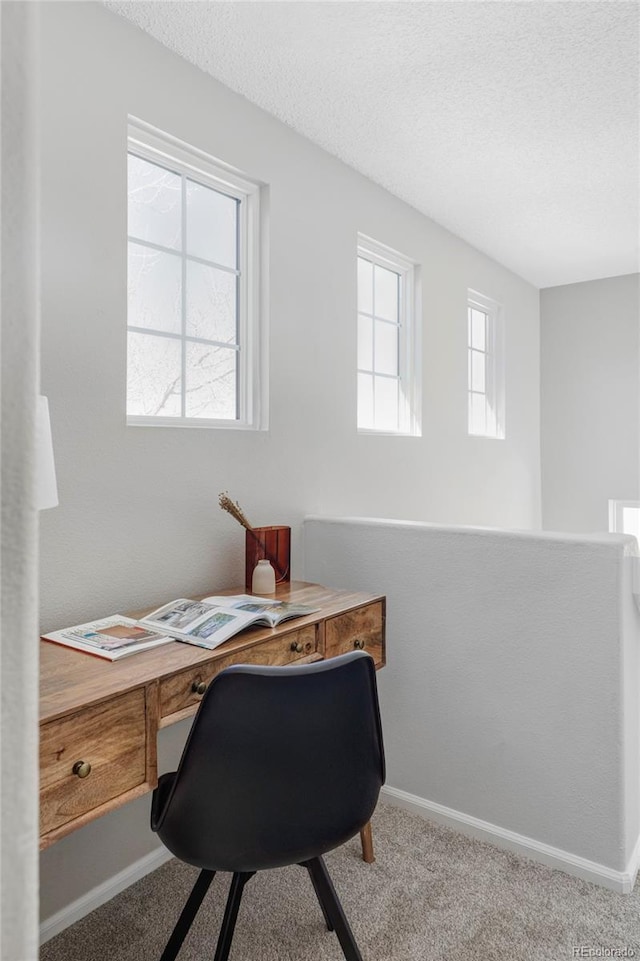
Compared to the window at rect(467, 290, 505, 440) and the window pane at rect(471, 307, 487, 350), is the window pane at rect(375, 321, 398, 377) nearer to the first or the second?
the window at rect(467, 290, 505, 440)

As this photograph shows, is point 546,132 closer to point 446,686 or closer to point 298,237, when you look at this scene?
point 298,237

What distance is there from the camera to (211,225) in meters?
2.38

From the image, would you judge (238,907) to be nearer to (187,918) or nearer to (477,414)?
(187,918)

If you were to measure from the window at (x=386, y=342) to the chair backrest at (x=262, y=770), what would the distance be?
1991 millimetres

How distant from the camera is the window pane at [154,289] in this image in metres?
2.09

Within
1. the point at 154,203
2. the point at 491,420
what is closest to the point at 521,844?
the point at 154,203

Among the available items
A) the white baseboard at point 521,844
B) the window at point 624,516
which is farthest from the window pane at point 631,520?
the white baseboard at point 521,844

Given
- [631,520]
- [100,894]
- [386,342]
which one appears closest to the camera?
[100,894]

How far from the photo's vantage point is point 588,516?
4852mm

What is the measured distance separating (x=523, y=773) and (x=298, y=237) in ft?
7.03

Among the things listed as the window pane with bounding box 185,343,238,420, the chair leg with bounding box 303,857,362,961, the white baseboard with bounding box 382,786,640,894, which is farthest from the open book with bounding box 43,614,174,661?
the white baseboard with bounding box 382,786,640,894

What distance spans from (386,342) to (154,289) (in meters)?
1.51

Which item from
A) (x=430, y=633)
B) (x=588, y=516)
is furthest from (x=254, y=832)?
(x=588, y=516)

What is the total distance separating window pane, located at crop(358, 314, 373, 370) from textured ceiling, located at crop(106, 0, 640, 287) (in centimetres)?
67
